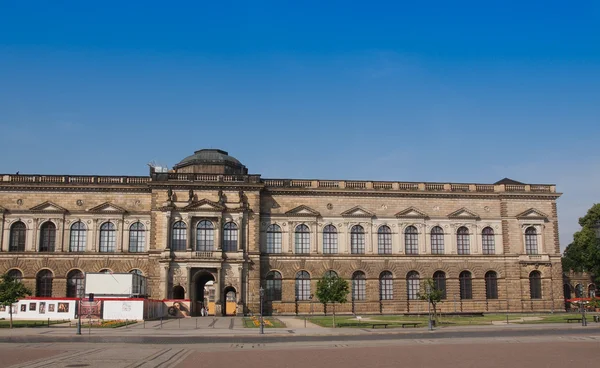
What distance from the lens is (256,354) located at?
24703 mm

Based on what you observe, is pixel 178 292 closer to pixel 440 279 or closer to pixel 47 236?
pixel 47 236

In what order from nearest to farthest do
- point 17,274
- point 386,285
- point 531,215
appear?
point 17,274
point 386,285
point 531,215

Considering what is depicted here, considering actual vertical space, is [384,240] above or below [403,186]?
below

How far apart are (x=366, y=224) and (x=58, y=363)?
144 feet

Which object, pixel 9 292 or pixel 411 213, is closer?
pixel 9 292

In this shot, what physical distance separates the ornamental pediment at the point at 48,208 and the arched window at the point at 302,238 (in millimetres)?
21706

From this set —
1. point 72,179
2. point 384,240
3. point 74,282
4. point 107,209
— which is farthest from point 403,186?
point 74,282

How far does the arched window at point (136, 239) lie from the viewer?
60.0 metres

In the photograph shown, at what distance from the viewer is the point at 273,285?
60.6m

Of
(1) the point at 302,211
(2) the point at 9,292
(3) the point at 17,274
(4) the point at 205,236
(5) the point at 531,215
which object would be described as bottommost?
(2) the point at 9,292

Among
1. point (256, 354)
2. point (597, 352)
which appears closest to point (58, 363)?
point (256, 354)

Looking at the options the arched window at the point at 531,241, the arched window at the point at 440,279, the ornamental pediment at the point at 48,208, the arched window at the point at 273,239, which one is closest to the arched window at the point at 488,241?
the arched window at the point at 531,241

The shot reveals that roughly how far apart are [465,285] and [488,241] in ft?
16.6

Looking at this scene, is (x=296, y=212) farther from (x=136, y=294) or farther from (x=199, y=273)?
(x=136, y=294)
